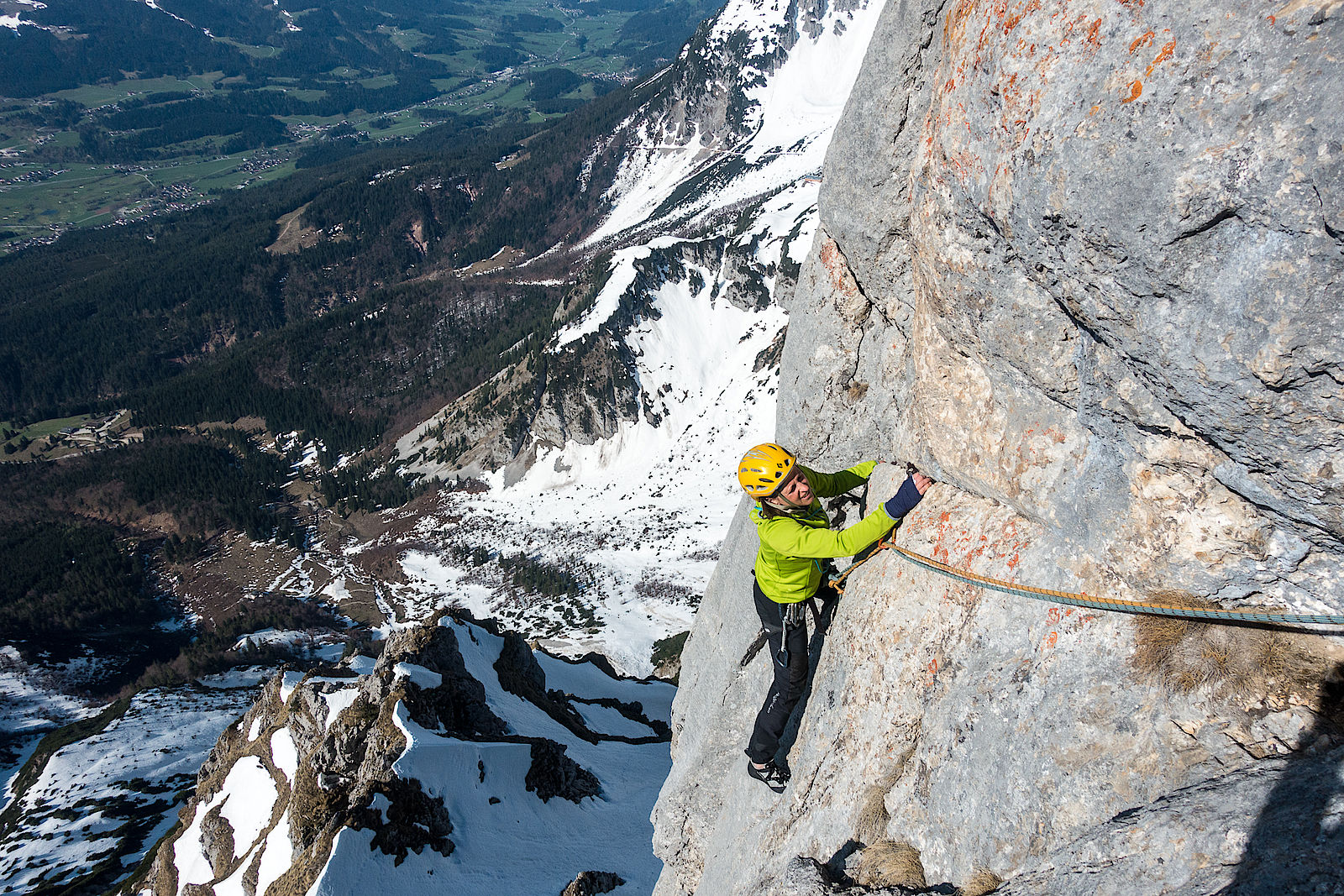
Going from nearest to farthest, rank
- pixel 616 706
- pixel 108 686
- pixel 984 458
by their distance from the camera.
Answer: pixel 984 458, pixel 616 706, pixel 108 686

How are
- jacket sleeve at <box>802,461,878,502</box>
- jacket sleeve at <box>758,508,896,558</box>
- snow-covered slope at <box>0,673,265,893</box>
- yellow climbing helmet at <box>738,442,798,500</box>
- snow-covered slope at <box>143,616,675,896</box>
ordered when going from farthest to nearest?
snow-covered slope at <box>0,673,265,893</box> < snow-covered slope at <box>143,616,675,896</box> < jacket sleeve at <box>802,461,878,502</box> < yellow climbing helmet at <box>738,442,798,500</box> < jacket sleeve at <box>758,508,896,558</box>

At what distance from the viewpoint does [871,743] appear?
8.07 metres

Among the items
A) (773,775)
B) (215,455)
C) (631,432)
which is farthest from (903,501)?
(215,455)

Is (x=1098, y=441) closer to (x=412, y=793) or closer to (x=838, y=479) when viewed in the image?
(x=838, y=479)

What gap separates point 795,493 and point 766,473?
0.47m

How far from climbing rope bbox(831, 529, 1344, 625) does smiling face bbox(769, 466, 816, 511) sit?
1.19 meters

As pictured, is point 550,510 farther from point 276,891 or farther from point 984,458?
point 984,458

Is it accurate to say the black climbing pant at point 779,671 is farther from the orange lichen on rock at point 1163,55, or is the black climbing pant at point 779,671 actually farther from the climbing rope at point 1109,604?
the orange lichen on rock at point 1163,55

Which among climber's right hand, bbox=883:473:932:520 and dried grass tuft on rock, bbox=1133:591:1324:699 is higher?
dried grass tuft on rock, bbox=1133:591:1324:699

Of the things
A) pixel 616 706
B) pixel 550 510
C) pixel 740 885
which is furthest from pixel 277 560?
pixel 740 885

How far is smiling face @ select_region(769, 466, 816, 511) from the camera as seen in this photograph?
26.9ft

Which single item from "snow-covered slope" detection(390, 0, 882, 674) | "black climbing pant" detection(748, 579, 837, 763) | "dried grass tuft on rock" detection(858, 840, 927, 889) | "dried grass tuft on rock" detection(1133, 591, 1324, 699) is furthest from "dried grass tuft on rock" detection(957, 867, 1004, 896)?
"snow-covered slope" detection(390, 0, 882, 674)

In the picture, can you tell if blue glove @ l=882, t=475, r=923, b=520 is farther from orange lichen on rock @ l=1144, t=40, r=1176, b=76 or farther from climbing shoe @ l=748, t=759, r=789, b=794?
climbing shoe @ l=748, t=759, r=789, b=794

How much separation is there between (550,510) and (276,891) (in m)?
72.2
